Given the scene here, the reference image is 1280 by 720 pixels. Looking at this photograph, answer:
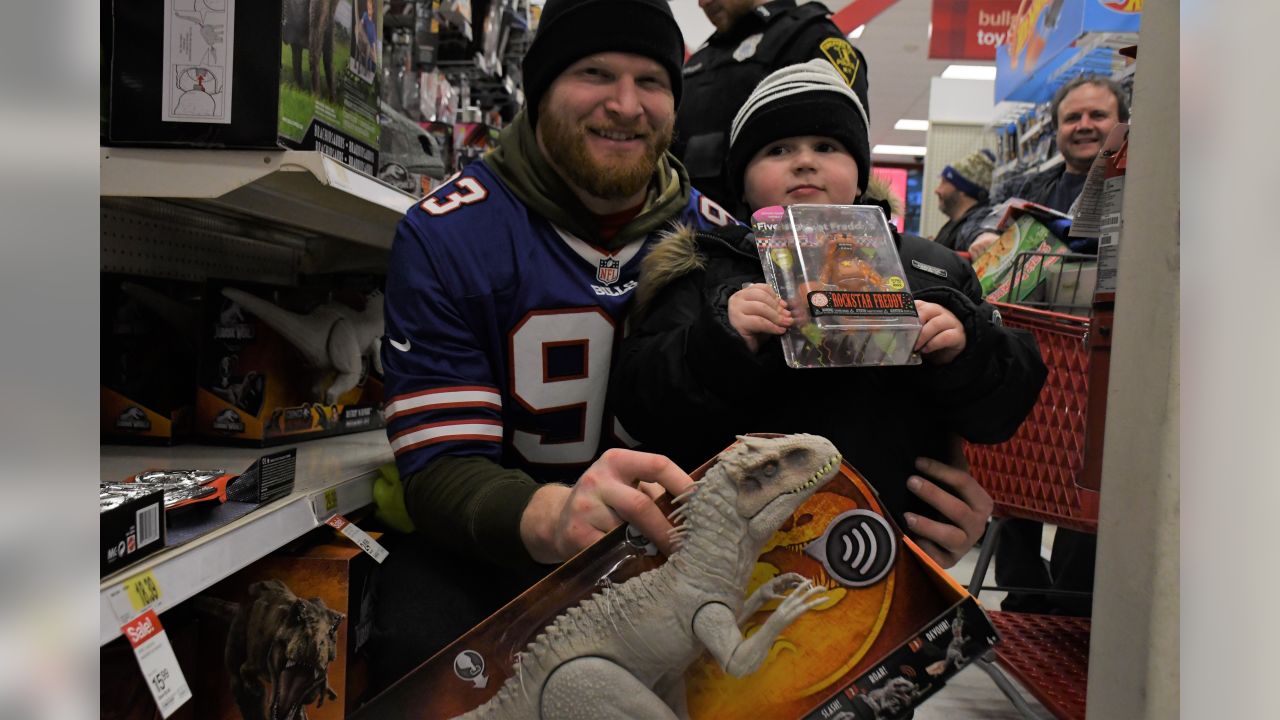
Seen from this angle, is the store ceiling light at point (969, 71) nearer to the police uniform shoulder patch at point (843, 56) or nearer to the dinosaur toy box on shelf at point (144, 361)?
the police uniform shoulder patch at point (843, 56)

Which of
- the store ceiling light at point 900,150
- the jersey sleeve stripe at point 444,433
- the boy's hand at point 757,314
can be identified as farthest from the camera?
the store ceiling light at point 900,150

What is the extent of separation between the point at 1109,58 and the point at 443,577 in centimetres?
410

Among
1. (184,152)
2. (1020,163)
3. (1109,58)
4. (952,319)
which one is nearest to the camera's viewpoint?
(952,319)

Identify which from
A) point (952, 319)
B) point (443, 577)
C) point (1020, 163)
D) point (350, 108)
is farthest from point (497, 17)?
point (1020, 163)

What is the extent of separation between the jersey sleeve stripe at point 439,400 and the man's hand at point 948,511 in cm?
75

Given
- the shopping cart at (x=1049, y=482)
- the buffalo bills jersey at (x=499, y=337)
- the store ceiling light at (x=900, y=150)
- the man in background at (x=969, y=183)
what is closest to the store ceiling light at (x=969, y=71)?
the store ceiling light at (x=900, y=150)

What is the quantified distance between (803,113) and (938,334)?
1.84 feet

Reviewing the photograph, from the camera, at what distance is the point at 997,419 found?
1220 millimetres

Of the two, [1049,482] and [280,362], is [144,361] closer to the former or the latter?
[280,362]

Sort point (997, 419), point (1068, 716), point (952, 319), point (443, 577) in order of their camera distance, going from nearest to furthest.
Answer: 1. point (952, 319)
2. point (997, 419)
3. point (443, 577)
4. point (1068, 716)

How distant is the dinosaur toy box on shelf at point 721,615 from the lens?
0.92 meters

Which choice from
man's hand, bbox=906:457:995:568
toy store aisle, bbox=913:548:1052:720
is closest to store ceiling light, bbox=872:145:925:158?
toy store aisle, bbox=913:548:1052:720
